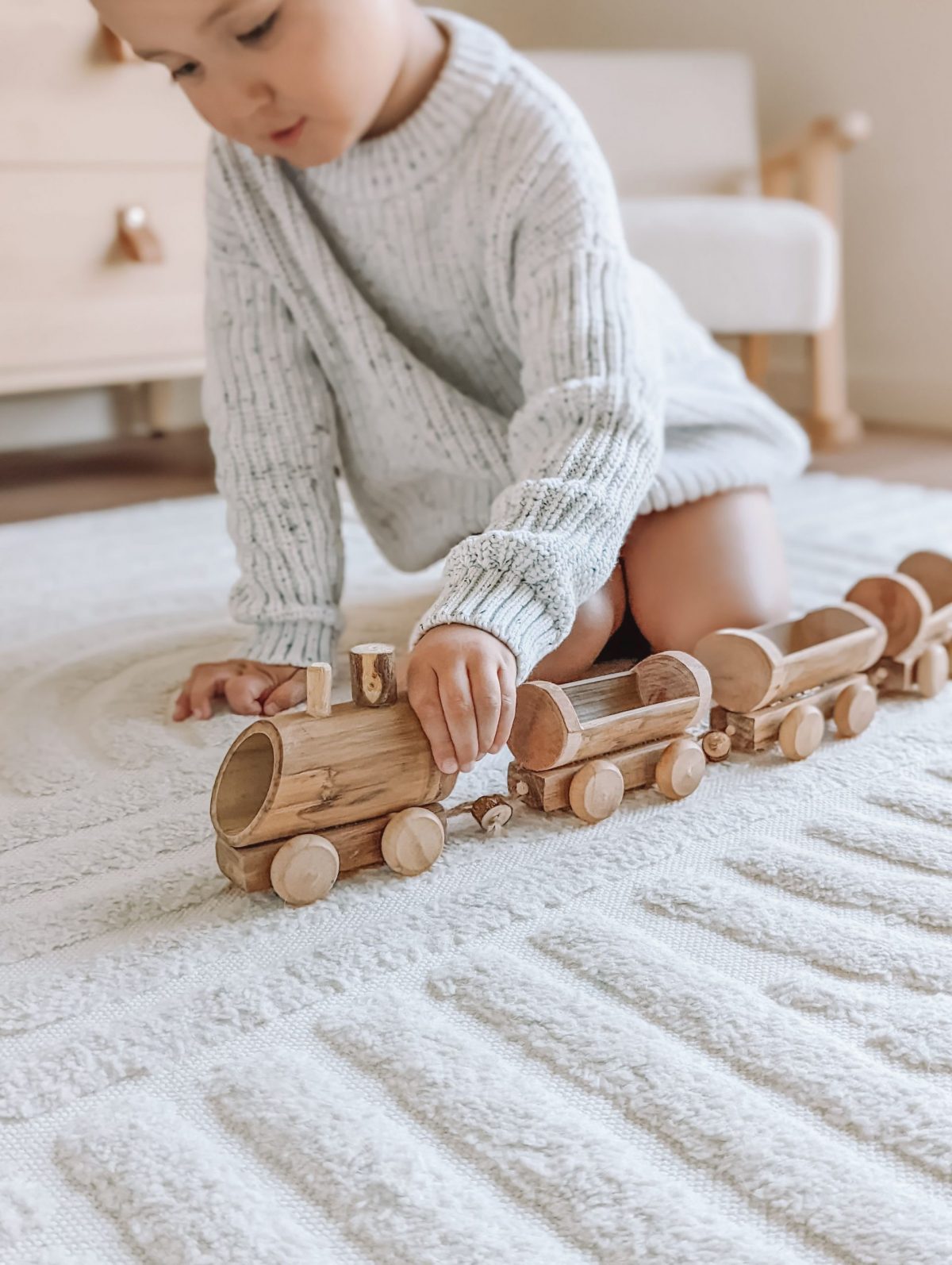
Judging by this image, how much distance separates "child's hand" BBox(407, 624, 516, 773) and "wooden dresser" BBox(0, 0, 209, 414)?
3.22 ft

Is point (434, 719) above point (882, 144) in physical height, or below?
below

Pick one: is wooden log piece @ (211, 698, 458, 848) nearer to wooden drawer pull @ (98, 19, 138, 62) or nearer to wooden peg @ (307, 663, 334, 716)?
wooden peg @ (307, 663, 334, 716)

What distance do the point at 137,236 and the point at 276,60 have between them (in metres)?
0.82

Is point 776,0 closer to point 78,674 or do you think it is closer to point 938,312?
point 938,312

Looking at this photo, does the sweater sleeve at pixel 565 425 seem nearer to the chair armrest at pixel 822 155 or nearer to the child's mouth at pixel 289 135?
the child's mouth at pixel 289 135

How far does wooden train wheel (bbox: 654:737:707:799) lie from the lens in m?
0.59

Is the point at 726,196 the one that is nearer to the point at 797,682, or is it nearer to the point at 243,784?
the point at 797,682

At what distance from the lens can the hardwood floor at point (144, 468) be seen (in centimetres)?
143

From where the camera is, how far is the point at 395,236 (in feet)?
2.54

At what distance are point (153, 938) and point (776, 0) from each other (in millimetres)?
1958

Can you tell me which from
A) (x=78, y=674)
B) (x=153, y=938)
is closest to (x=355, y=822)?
(x=153, y=938)

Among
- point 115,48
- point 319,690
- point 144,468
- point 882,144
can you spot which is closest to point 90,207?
point 115,48

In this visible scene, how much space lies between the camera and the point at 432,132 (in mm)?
739

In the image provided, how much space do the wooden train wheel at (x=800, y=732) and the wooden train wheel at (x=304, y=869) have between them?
0.81ft
